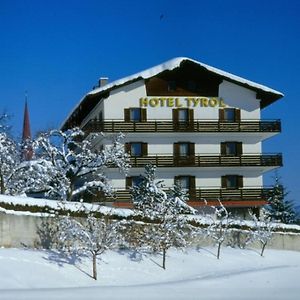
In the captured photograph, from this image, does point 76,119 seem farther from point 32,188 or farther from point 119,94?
point 32,188

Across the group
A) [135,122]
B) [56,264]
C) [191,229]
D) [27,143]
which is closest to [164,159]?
[135,122]

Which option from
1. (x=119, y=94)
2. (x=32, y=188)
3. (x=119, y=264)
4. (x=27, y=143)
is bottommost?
(x=119, y=264)

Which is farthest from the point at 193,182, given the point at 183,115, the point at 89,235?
the point at 89,235

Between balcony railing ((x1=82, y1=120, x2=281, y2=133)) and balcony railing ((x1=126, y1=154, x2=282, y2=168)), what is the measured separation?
193 centimetres

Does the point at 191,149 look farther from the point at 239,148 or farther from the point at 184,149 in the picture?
the point at 239,148

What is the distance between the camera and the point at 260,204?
163ft

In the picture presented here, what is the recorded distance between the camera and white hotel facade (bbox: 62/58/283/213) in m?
49.1

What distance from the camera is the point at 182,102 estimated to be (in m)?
50.8

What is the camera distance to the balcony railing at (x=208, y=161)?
1917 inches

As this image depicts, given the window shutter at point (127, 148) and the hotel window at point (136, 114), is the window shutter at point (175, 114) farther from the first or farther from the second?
the window shutter at point (127, 148)

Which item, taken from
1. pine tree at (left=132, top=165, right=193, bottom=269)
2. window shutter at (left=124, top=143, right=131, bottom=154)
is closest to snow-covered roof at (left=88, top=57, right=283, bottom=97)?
window shutter at (left=124, top=143, right=131, bottom=154)

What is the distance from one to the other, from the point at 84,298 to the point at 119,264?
855 centimetres

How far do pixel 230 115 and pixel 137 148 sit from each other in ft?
25.2

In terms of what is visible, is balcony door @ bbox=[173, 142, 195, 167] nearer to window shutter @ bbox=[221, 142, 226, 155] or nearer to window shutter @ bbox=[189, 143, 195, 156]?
window shutter @ bbox=[189, 143, 195, 156]
